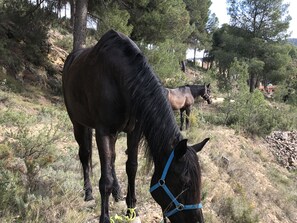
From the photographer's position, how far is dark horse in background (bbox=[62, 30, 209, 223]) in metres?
2.04

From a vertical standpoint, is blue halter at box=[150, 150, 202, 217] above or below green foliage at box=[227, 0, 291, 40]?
below

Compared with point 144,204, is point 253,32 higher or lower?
higher

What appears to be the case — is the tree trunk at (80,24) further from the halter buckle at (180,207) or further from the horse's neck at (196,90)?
the halter buckle at (180,207)

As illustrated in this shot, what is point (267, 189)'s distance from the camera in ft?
28.9

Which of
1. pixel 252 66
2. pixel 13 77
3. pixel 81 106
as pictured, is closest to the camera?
pixel 81 106

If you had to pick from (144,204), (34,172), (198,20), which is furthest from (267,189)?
(198,20)

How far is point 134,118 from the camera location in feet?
8.47

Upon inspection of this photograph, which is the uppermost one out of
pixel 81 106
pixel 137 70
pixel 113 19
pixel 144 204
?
pixel 113 19

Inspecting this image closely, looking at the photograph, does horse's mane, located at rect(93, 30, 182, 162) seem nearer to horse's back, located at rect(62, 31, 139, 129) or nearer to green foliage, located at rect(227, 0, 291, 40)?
horse's back, located at rect(62, 31, 139, 129)

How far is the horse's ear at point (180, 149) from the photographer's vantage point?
77.2 inches

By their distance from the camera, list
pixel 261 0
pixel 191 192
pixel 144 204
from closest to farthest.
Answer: pixel 191 192 < pixel 144 204 < pixel 261 0

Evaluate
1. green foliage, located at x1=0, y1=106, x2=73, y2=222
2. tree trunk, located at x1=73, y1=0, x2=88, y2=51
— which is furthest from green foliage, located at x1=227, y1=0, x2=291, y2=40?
green foliage, located at x1=0, y1=106, x2=73, y2=222

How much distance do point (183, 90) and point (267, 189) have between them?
4.58 m

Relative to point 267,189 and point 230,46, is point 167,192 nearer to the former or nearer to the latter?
point 267,189
